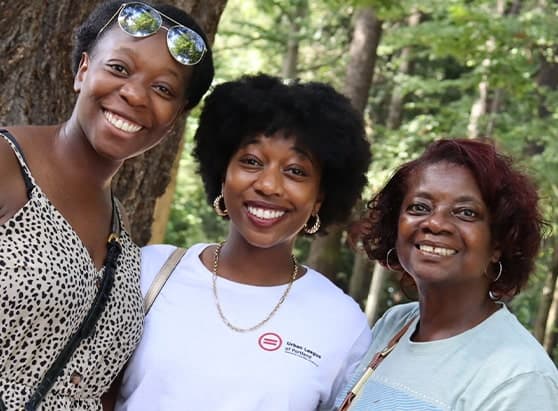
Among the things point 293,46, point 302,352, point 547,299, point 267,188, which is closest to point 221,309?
point 302,352

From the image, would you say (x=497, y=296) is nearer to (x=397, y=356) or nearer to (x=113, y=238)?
(x=397, y=356)

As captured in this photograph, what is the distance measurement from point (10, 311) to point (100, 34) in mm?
1158

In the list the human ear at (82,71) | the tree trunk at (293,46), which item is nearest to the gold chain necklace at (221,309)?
the human ear at (82,71)

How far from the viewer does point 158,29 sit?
2891 millimetres

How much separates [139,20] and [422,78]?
1223 centimetres

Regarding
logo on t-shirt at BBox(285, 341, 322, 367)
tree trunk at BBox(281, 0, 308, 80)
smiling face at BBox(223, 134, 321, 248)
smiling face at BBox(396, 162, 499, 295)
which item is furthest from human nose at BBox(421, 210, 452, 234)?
tree trunk at BBox(281, 0, 308, 80)

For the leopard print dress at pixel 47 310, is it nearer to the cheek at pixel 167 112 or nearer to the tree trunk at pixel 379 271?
the cheek at pixel 167 112

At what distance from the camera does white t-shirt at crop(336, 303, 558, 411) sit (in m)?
2.32

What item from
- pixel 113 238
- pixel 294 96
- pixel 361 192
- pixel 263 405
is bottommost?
pixel 263 405

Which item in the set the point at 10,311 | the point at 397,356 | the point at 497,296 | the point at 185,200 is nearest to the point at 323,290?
the point at 397,356

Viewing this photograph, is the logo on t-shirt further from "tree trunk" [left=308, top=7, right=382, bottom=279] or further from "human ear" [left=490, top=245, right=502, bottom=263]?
"tree trunk" [left=308, top=7, right=382, bottom=279]

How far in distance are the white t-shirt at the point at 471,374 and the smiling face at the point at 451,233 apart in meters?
0.19

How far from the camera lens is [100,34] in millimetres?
2955

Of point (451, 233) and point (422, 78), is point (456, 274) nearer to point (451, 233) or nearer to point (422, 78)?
point (451, 233)
